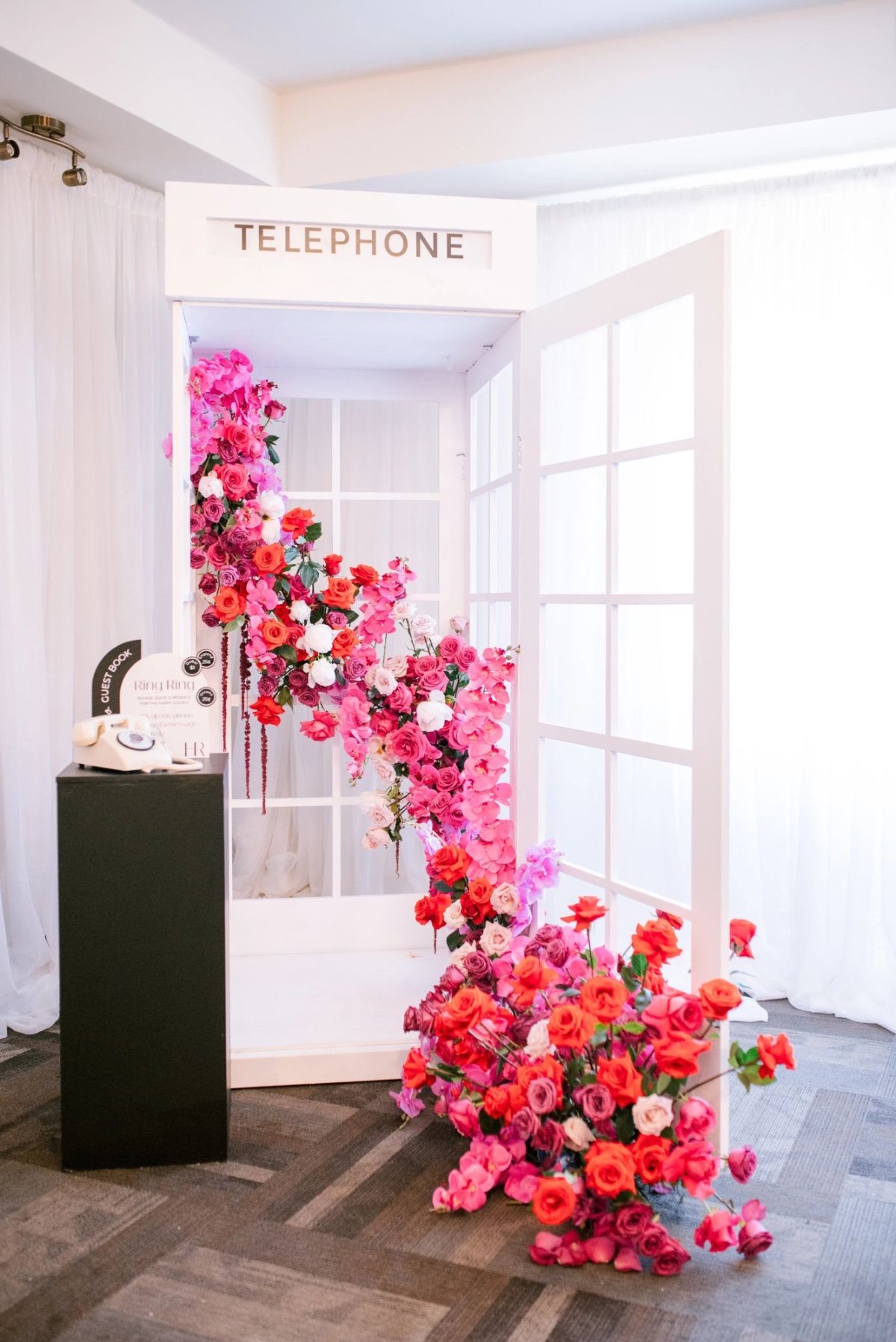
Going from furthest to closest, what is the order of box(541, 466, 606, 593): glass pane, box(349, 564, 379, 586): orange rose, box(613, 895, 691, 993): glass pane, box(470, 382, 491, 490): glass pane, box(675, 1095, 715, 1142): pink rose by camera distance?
box(541, 466, 606, 593): glass pane
box(470, 382, 491, 490): glass pane
box(349, 564, 379, 586): orange rose
box(613, 895, 691, 993): glass pane
box(675, 1095, 715, 1142): pink rose

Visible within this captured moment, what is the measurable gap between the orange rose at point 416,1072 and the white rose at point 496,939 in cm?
29

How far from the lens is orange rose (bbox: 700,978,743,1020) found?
2070mm

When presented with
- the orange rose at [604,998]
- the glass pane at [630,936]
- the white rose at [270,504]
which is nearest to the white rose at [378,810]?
the glass pane at [630,936]

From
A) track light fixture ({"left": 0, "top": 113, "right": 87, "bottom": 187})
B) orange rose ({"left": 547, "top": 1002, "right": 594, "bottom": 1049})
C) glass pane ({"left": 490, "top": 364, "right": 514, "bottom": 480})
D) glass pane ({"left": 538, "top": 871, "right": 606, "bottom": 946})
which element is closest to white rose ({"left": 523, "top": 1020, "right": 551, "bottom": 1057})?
orange rose ({"left": 547, "top": 1002, "right": 594, "bottom": 1049})

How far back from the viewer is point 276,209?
2682mm

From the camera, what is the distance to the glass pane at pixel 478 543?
335 centimetres

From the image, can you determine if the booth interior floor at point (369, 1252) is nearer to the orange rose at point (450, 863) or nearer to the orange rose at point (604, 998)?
the orange rose at point (604, 998)

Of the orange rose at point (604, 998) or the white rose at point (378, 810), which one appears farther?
the white rose at point (378, 810)

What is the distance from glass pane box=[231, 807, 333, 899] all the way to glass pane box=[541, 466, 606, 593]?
1.09m

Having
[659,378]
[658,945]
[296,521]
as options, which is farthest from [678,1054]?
[659,378]

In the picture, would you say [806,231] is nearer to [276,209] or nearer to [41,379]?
[276,209]

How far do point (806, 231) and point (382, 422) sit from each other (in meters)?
1.41

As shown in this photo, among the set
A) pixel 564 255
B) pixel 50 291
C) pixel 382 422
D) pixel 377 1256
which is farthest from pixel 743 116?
pixel 377 1256

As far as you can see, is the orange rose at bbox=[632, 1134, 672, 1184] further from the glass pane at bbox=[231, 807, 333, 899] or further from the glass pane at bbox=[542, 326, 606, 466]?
the glass pane at bbox=[542, 326, 606, 466]
